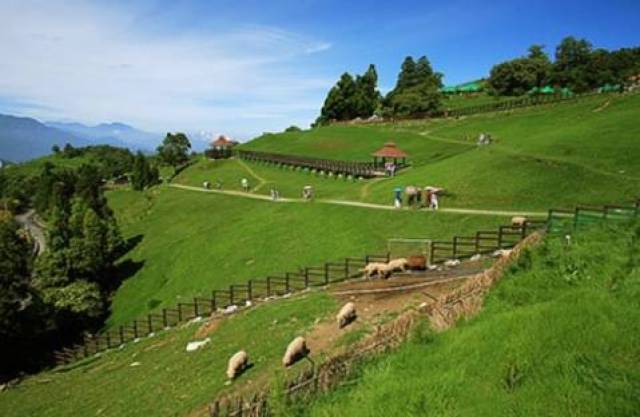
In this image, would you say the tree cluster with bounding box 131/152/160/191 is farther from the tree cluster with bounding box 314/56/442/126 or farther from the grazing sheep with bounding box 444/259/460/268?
the grazing sheep with bounding box 444/259/460/268

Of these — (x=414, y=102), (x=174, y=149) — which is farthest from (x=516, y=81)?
(x=174, y=149)

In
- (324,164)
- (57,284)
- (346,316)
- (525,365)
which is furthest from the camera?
(324,164)

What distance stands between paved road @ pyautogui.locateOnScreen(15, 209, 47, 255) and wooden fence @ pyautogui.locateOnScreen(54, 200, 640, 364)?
151 ft

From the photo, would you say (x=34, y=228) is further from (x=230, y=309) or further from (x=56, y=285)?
(x=230, y=309)

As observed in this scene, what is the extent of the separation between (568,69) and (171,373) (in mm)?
111210

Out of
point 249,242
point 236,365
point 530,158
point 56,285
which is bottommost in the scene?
point 56,285

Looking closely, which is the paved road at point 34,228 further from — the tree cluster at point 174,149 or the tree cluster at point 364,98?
the tree cluster at point 364,98

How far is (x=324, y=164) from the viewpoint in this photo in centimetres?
7675

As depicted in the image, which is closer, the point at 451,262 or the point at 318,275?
the point at 451,262

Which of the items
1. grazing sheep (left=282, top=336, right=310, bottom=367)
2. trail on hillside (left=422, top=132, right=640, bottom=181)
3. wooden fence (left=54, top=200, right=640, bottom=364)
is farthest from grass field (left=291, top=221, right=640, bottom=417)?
trail on hillside (left=422, top=132, right=640, bottom=181)

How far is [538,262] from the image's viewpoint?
1827 centimetres

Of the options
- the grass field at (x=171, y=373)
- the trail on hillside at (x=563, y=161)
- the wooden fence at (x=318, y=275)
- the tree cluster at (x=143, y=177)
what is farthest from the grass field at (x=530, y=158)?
the tree cluster at (x=143, y=177)

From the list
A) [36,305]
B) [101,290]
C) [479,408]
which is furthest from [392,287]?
[101,290]

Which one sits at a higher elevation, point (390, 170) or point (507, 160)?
→ point (507, 160)
